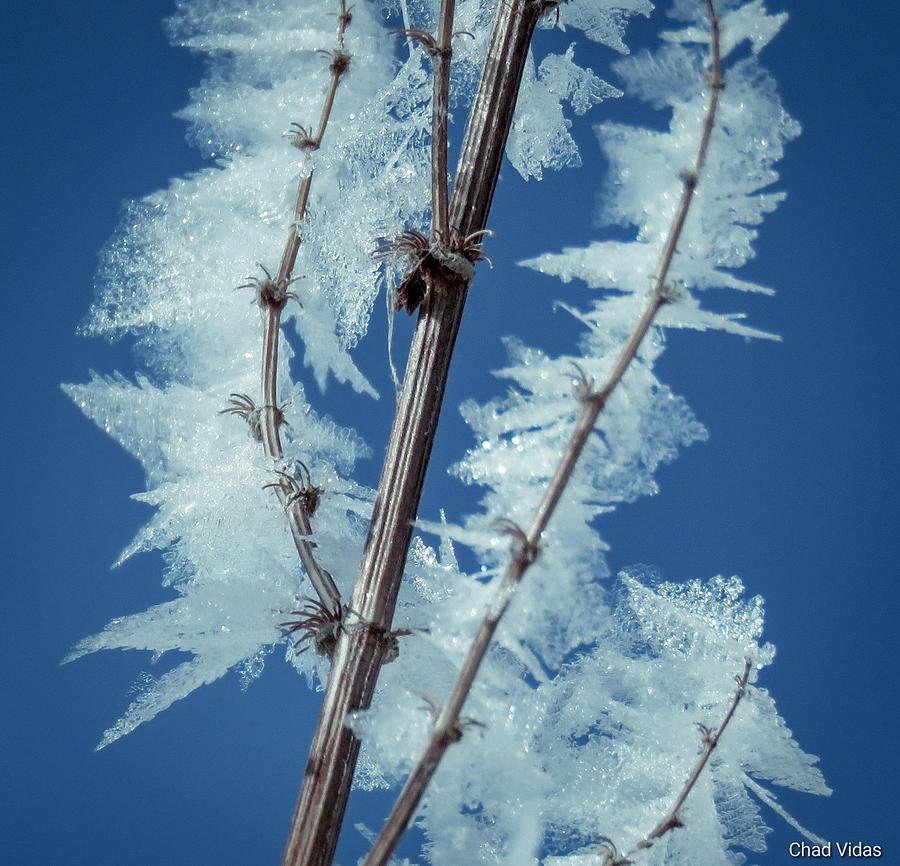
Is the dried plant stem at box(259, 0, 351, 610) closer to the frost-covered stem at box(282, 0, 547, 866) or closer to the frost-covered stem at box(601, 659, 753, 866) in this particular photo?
the frost-covered stem at box(282, 0, 547, 866)

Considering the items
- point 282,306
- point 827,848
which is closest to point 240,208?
point 282,306

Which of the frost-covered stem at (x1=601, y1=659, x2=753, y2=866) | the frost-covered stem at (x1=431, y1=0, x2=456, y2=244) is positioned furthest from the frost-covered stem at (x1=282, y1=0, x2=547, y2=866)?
the frost-covered stem at (x1=601, y1=659, x2=753, y2=866)

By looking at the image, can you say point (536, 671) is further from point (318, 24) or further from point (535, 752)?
point (318, 24)

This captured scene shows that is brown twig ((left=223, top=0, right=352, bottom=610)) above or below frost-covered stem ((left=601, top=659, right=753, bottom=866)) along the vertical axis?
above

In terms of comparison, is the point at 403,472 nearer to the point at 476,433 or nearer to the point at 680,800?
the point at 476,433

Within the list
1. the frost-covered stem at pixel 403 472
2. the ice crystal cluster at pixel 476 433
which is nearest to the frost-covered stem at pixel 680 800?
the ice crystal cluster at pixel 476 433

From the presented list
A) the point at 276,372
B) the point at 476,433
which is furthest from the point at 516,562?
the point at 276,372
